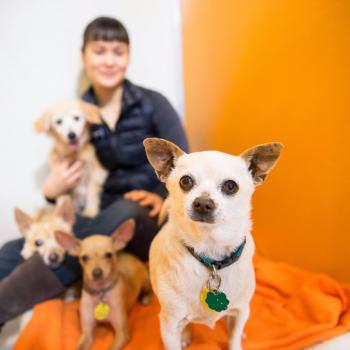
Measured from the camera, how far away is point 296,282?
1.43 meters

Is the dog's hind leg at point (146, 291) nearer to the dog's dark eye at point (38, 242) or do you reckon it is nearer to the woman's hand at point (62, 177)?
the dog's dark eye at point (38, 242)

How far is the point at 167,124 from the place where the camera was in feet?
5.82

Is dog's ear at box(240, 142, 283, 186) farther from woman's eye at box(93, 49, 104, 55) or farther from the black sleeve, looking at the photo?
woman's eye at box(93, 49, 104, 55)

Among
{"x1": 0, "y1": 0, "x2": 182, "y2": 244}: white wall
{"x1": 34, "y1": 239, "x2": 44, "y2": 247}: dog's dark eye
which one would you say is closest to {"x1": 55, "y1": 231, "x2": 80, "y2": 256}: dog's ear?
{"x1": 34, "y1": 239, "x2": 44, "y2": 247}: dog's dark eye

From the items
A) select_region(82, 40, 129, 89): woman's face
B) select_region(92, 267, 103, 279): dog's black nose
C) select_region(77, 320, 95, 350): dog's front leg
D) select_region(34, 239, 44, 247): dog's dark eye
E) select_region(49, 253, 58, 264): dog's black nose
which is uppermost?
select_region(82, 40, 129, 89): woman's face

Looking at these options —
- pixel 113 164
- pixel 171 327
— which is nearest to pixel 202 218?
pixel 171 327

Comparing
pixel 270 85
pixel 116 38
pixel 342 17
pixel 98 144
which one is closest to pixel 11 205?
pixel 98 144

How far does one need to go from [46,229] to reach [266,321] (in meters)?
1.12

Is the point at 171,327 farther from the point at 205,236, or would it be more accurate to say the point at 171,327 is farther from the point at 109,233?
the point at 109,233

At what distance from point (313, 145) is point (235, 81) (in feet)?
1.75

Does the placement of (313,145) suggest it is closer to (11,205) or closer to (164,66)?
(164,66)

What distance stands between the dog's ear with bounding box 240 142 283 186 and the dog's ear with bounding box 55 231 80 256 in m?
0.84

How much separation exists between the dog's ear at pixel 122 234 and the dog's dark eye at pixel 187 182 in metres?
0.58

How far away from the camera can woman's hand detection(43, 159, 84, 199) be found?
183 cm
